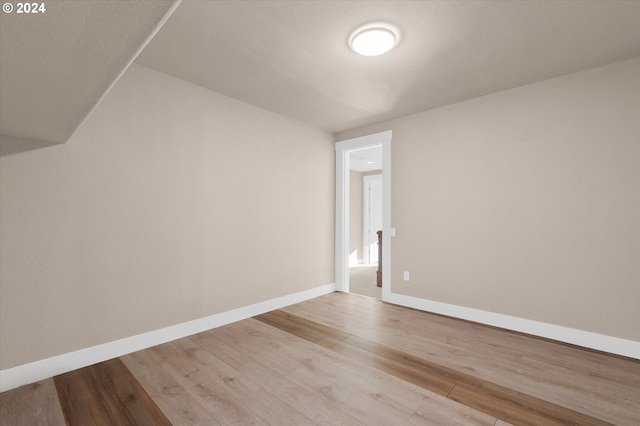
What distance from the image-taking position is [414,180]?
3.81 meters

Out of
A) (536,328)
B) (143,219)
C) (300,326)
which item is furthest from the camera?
(300,326)

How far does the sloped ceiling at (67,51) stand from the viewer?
0.84 m

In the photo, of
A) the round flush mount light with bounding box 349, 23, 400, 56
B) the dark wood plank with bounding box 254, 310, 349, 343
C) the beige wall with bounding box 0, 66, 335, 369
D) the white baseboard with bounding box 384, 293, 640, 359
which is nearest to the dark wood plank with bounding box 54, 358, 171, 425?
the beige wall with bounding box 0, 66, 335, 369

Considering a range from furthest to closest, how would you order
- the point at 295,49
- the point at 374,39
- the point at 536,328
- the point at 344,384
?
the point at 536,328 → the point at 295,49 → the point at 374,39 → the point at 344,384

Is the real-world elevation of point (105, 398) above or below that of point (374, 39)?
below

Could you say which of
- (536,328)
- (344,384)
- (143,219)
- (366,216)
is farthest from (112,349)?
(366,216)

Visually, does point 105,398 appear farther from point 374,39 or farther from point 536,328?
point 536,328

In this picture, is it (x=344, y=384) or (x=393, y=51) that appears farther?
(x=393, y=51)

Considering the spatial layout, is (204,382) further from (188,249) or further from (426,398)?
(426,398)

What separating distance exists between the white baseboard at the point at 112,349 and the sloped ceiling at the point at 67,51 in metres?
1.77

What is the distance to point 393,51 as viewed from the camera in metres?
2.33

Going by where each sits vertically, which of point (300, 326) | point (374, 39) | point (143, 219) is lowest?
point (300, 326)

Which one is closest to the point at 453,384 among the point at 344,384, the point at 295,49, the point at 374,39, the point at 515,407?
the point at 515,407

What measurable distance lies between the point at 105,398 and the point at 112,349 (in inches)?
25.0
